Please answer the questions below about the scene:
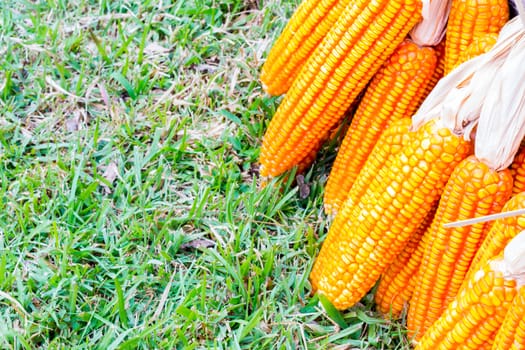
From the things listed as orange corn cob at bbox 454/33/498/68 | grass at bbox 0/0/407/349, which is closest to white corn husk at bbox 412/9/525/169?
orange corn cob at bbox 454/33/498/68

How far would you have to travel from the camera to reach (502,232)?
2012 millimetres

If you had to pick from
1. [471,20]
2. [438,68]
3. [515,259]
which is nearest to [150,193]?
[438,68]

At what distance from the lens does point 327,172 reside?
9.94ft

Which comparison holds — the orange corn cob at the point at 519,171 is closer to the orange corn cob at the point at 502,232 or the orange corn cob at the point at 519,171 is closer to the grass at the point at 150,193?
the orange corn cob at the point at 502,232

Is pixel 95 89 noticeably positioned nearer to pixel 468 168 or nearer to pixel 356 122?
pixel 356 122

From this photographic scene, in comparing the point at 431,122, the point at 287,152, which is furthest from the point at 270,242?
the point at 431,122

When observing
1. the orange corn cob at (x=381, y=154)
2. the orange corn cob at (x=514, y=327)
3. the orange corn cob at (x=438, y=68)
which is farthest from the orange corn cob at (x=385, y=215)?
the orange corn cob at (x=514, y=327)

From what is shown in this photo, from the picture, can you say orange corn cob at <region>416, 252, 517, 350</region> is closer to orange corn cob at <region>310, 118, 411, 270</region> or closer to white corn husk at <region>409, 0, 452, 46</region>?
orange corn cob at <region>310, 118, 411, 270</region>

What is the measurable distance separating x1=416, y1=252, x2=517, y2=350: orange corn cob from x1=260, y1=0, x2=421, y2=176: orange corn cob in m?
0.76

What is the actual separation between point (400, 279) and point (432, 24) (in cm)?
80

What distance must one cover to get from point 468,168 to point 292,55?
35.3 inches

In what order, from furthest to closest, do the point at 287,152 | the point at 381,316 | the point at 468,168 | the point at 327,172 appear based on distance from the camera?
the point at 327,172, the point at 287,152, the point at 381,316, the point at 468,168

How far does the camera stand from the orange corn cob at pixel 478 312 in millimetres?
1934

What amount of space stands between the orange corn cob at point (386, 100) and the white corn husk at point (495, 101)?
276 millimetres
